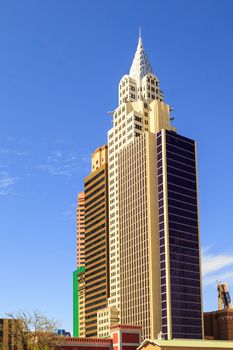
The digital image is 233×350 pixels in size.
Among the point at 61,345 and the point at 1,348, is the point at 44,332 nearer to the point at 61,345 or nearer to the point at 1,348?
the point at 61,345

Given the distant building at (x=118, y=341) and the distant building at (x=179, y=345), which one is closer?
the distant building at (x=179, y=345)

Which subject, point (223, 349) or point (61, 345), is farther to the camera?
point (61, 345)

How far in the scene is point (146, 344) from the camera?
143 meters

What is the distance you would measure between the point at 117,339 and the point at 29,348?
44.7m

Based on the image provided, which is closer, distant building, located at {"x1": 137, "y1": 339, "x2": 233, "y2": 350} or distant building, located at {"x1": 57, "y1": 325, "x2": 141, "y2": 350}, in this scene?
distant building, located at {"x1": 137, "y1": 339, "x2": 233, "y2": 350}

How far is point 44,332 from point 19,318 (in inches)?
243

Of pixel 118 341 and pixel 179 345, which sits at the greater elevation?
pixel 118 341

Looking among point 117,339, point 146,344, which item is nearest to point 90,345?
point 117,339

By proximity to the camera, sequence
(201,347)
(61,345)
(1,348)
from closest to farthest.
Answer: (201,347) < (61,345) < (1,348)

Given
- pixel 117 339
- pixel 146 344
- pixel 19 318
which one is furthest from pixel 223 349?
pixel 19 318

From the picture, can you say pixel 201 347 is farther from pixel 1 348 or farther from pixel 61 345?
pixel 1 348

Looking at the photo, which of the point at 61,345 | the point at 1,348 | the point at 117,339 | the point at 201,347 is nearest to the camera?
the point at 201,347

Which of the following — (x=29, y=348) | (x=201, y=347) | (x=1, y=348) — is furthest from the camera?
(x=1, y=348)

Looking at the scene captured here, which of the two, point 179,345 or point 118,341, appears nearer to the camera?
point 179,345
